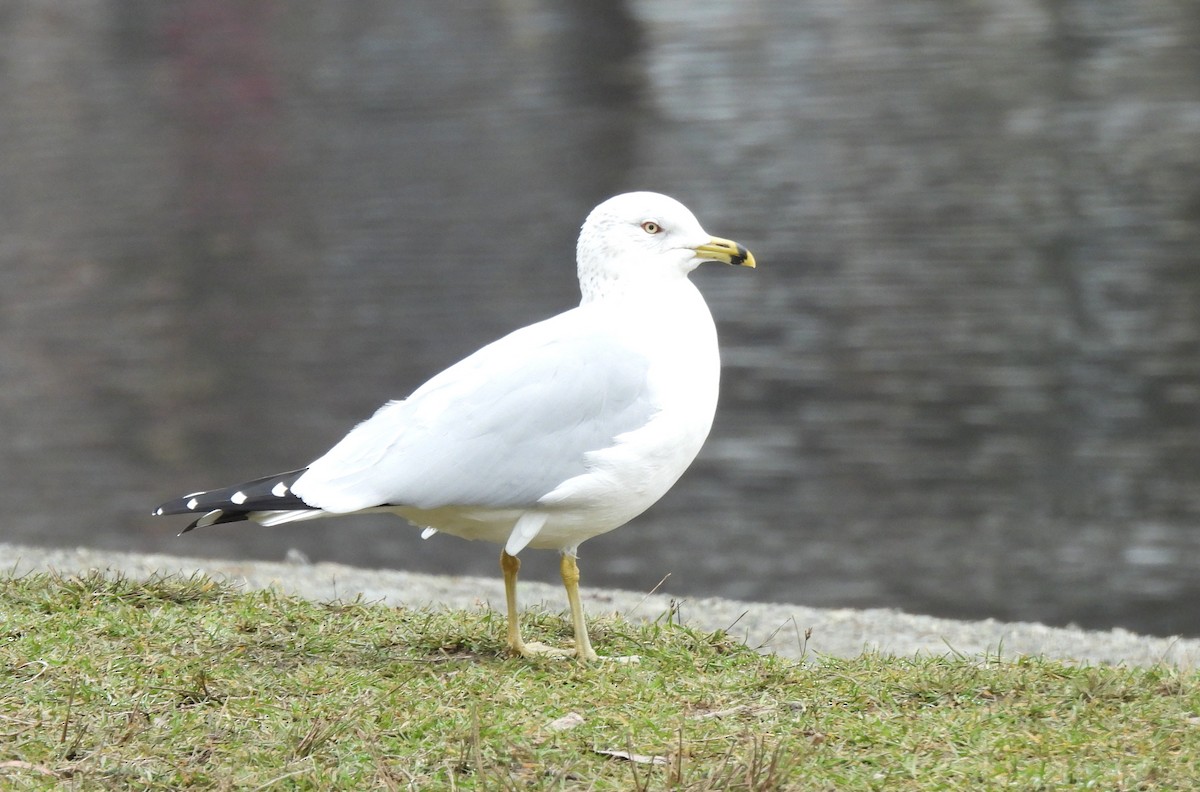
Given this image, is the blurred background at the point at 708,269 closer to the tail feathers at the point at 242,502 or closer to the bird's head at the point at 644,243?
the bird's head at the point at 644,243

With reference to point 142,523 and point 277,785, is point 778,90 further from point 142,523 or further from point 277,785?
point 277,785

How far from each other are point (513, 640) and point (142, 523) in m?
4.16

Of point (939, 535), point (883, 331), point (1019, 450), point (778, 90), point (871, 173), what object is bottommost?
point (939, 535)

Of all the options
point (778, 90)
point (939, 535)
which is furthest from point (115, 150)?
point (939, 535)

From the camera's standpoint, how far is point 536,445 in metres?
3.09

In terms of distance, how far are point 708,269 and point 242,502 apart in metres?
3.38

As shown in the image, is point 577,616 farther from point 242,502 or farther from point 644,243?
point 644,243

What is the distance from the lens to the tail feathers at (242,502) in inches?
120

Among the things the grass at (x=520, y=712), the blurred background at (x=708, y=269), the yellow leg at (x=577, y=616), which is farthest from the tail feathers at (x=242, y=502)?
the blurred background at (x=708, y=269)

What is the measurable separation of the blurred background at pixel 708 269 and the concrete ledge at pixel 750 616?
1048 millimetres

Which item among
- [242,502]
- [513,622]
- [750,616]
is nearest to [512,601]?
[513,622]

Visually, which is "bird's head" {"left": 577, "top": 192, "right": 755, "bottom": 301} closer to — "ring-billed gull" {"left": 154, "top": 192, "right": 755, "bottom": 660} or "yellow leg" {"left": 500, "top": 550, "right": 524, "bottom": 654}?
"ring-billed gull" {"left": 154, "top": 192, "right": 755, "bottom": 660}

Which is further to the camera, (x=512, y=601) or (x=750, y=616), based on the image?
(x=750, y=616)

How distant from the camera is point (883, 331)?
590cm
